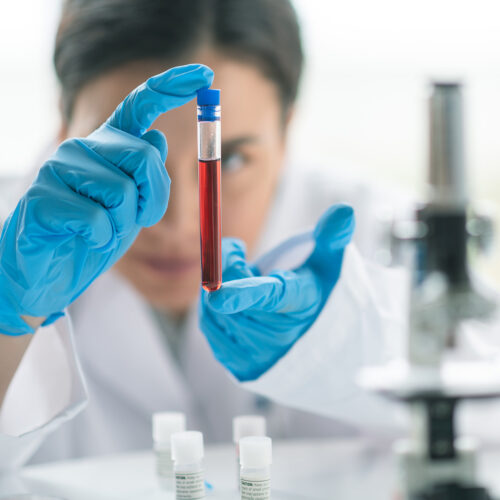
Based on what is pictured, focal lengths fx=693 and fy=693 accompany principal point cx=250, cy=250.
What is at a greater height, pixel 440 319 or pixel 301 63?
pixel 301 63

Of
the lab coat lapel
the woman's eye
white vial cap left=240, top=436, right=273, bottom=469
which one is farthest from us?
the lab coat lapel

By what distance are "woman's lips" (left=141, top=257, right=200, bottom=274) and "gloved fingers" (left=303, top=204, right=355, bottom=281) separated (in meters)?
0.37

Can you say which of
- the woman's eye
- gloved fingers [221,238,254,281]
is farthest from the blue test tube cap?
the woman's eye

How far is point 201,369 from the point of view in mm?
1342

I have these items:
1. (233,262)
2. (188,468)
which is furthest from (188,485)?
(233,262)

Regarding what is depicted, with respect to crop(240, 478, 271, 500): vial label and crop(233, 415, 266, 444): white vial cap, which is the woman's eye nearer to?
crop(233, 415, 266, 444): white vial cap

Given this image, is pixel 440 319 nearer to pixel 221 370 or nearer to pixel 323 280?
pixel 323 280

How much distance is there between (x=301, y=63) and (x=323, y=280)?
55 cm

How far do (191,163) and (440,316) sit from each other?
541mm

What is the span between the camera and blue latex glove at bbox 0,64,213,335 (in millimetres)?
648

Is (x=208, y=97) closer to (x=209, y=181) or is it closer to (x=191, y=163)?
(x=209, y=181)

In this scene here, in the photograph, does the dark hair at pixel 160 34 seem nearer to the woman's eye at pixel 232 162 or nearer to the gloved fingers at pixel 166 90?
the woman's eye at pixel 232 162

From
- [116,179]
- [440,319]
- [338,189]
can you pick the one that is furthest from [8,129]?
[440,319]

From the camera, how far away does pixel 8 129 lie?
8.84 feet
